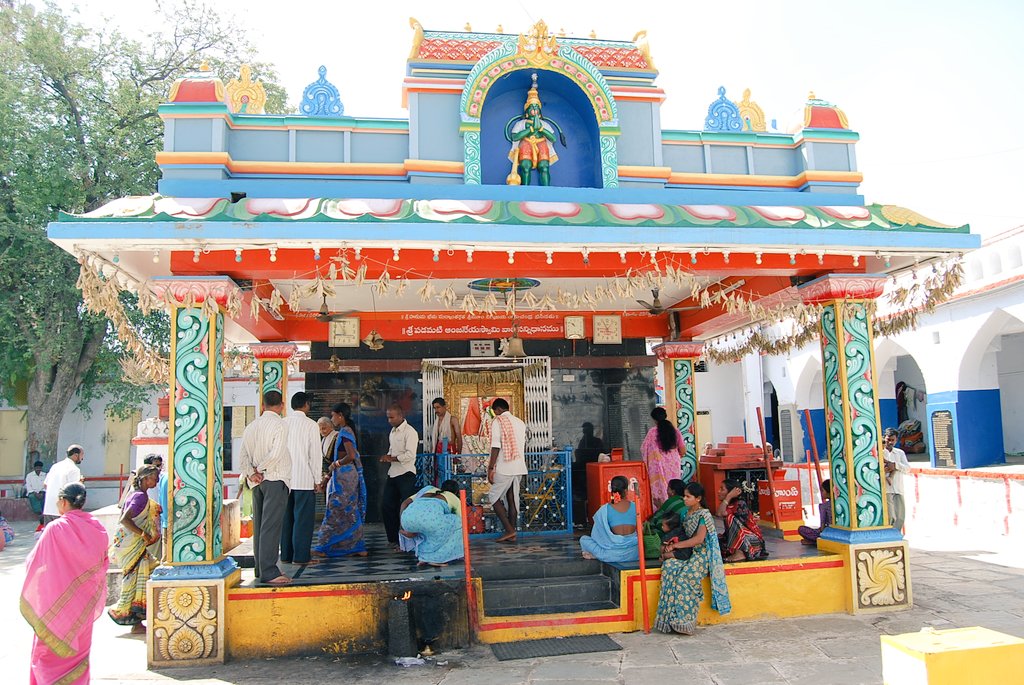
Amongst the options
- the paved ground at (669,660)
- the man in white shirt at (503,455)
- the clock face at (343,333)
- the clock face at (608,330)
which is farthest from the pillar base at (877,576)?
the clock face at (343,333)

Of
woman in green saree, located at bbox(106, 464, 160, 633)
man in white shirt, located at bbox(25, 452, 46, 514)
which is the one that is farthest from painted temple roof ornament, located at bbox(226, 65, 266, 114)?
man in white shirt, located at bbox(25, 452, 46, 514)

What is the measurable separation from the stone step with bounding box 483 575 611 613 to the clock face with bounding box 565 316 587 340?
4326 mm

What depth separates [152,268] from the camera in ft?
22.8

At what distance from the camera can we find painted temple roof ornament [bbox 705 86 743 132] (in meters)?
8.73

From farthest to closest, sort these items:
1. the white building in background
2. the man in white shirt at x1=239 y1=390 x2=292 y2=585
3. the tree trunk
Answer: the tree trunk, the white building in background, the man in white shirt at x1=239 y1=390 x2=292 y2=585

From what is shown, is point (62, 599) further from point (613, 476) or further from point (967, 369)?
point (967, 369)

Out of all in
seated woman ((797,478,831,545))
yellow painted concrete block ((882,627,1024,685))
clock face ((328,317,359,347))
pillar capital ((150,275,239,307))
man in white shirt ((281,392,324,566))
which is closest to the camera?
yellow painted concrete block ((882,627,1024,685))

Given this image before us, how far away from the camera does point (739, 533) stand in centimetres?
725

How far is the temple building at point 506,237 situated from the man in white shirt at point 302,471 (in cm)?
65

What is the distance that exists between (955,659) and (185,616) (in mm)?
5407

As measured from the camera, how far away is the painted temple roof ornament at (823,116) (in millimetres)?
8172

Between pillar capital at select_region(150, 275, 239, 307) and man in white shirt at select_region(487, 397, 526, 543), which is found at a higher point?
pillar capital at select_region(150, 275, 239, 307)

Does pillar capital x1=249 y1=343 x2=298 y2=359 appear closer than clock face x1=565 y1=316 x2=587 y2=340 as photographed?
Yes

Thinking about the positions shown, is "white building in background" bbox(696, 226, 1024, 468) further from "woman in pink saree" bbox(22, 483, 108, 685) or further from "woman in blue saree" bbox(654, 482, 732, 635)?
"woman in pink saree" bbox(22, 483, 108, 685)
